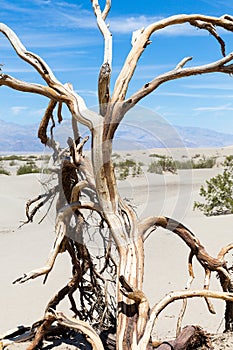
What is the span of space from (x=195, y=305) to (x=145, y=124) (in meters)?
2.39

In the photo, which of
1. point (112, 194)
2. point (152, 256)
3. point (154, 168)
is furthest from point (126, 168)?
point (152, 256)

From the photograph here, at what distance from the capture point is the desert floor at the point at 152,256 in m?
4.35

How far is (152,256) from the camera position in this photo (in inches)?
278

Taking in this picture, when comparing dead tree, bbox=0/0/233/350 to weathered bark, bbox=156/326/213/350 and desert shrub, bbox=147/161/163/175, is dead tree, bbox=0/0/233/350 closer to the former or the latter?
weathered bark, bbox=156/326/213/350

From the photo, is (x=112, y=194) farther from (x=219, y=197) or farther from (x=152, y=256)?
(x=219, y=197)

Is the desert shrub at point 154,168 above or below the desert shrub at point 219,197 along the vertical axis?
above

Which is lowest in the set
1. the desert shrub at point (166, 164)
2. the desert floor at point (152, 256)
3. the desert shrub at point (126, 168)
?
the desert floor at point (152, 256)

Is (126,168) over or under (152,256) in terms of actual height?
over

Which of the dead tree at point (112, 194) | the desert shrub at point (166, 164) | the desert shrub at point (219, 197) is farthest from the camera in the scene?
the desert shrub at point (219, 197)

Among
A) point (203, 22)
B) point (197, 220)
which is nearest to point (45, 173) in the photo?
point (203, 22)

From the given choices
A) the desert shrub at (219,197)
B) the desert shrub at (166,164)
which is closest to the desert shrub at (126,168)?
the desert shrub at (166,164)

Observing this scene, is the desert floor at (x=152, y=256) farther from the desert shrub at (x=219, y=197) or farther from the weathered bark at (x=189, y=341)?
the desert shrub at (x=219, y=197)

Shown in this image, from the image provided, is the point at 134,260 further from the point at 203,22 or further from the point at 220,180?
the point at 220,180

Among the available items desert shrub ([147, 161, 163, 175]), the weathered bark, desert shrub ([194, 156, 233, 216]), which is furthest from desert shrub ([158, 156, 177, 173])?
desert shrub ([194, 156, 233, 216])
